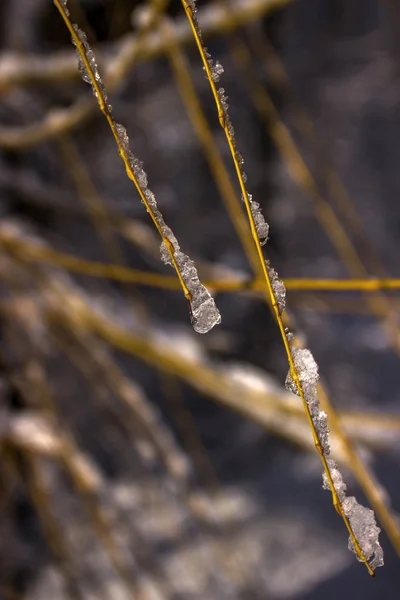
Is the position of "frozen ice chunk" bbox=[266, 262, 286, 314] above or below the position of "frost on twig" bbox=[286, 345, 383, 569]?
above

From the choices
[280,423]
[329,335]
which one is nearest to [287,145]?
[280,423]

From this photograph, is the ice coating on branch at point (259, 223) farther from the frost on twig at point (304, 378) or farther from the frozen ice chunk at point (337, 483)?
the frozen ice chunk at point (337, 483)

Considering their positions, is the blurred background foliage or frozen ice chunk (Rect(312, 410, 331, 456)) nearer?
frozen ice chunk (Rect(312, 410, 331, 456))

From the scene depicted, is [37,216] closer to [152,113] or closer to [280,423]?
[152,113]

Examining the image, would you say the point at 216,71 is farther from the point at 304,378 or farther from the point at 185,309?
the point at 185,309

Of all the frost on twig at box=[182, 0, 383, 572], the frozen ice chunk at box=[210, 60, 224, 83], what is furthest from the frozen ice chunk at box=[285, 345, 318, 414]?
the frozen ice chunk at box=[210, 60, 224, 83]

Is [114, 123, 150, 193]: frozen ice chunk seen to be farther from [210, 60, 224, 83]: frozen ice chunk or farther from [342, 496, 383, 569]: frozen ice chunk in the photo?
[342, 496, 383, 569]: frozen ice chunk

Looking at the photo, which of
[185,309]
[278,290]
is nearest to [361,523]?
[278,290]

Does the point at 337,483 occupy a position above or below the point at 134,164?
below
